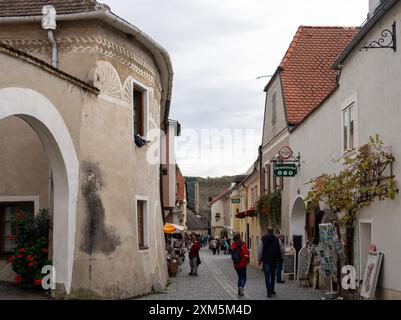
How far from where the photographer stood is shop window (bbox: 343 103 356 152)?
15.4 meters

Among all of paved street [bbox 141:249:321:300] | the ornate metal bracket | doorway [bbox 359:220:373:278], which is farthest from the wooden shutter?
the ornate metal bracket

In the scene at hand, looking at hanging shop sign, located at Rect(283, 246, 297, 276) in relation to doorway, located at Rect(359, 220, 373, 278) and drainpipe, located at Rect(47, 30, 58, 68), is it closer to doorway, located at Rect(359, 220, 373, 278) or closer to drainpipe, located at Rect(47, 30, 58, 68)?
doorway, located at Rect(359, 220, 373, 278)

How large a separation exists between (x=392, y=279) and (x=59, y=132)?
7.07m

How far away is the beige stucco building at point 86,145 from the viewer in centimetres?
1362

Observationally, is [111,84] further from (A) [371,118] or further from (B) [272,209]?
(B) [272,209]

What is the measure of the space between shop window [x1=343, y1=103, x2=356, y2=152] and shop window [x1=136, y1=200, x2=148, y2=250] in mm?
5551

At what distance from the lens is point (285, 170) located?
70.3 feet

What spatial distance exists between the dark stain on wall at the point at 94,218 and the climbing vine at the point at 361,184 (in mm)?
4829

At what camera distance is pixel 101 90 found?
50.0 ft

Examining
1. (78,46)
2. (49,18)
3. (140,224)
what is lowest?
(140,224)

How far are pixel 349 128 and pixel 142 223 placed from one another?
241 inches

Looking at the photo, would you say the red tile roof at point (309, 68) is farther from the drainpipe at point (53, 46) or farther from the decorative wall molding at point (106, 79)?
the drainpipe at point (53, 46)

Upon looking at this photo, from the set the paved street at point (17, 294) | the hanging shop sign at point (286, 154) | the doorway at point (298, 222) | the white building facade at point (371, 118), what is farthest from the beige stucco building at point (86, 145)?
the doorway at point (298, 222)

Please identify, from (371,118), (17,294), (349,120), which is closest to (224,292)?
(349,120)
